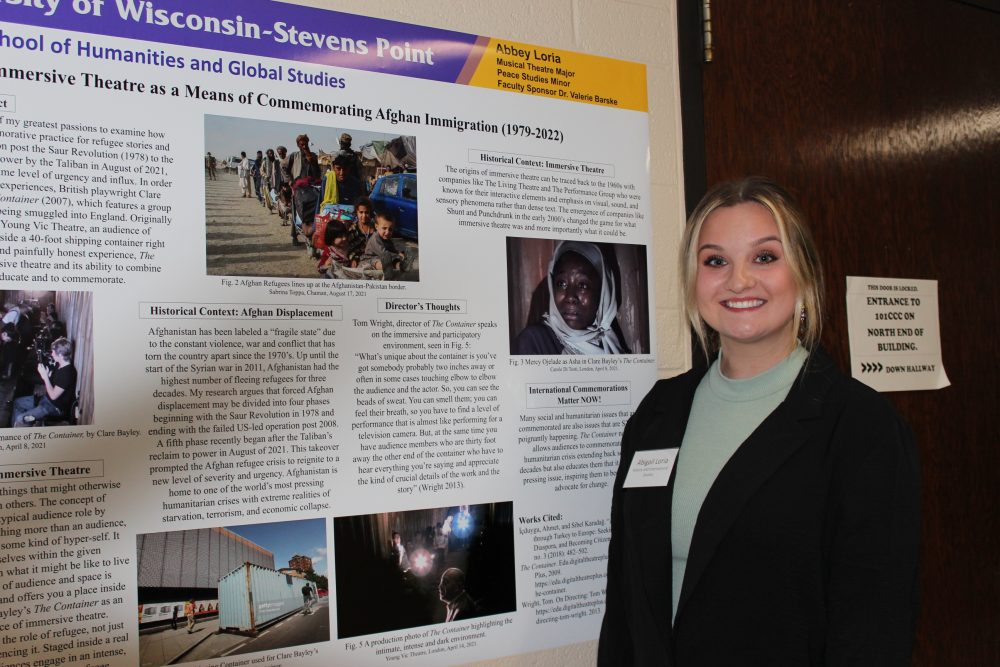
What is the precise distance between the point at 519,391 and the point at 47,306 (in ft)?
2.32

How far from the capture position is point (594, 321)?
4.37 ft

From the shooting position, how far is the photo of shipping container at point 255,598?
40.2 inches

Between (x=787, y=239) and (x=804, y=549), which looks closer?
(x=804, y=549)

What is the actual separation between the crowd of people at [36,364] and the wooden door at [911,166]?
1.10 meters

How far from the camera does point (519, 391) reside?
125 centimetres

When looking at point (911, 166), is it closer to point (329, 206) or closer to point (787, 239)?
point (787, 239)

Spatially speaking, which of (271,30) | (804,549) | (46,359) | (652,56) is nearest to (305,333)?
(46,359)

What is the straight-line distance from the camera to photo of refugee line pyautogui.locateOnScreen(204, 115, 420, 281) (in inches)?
41.8

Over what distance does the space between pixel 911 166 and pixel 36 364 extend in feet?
5.85

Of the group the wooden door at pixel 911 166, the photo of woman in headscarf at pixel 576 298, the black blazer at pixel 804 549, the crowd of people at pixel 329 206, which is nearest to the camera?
the black blazer at pixel 804 549

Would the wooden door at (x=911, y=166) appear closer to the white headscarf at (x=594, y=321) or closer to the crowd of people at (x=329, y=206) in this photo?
the white headscarf at (x=594, y=321)

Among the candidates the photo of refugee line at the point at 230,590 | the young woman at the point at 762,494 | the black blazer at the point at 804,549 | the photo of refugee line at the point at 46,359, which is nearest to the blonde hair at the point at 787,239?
the young woman at the point at 762,494

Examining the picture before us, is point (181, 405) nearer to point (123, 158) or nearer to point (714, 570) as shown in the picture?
point (123, 158)

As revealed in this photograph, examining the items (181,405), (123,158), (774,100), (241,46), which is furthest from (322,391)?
(774,100)
